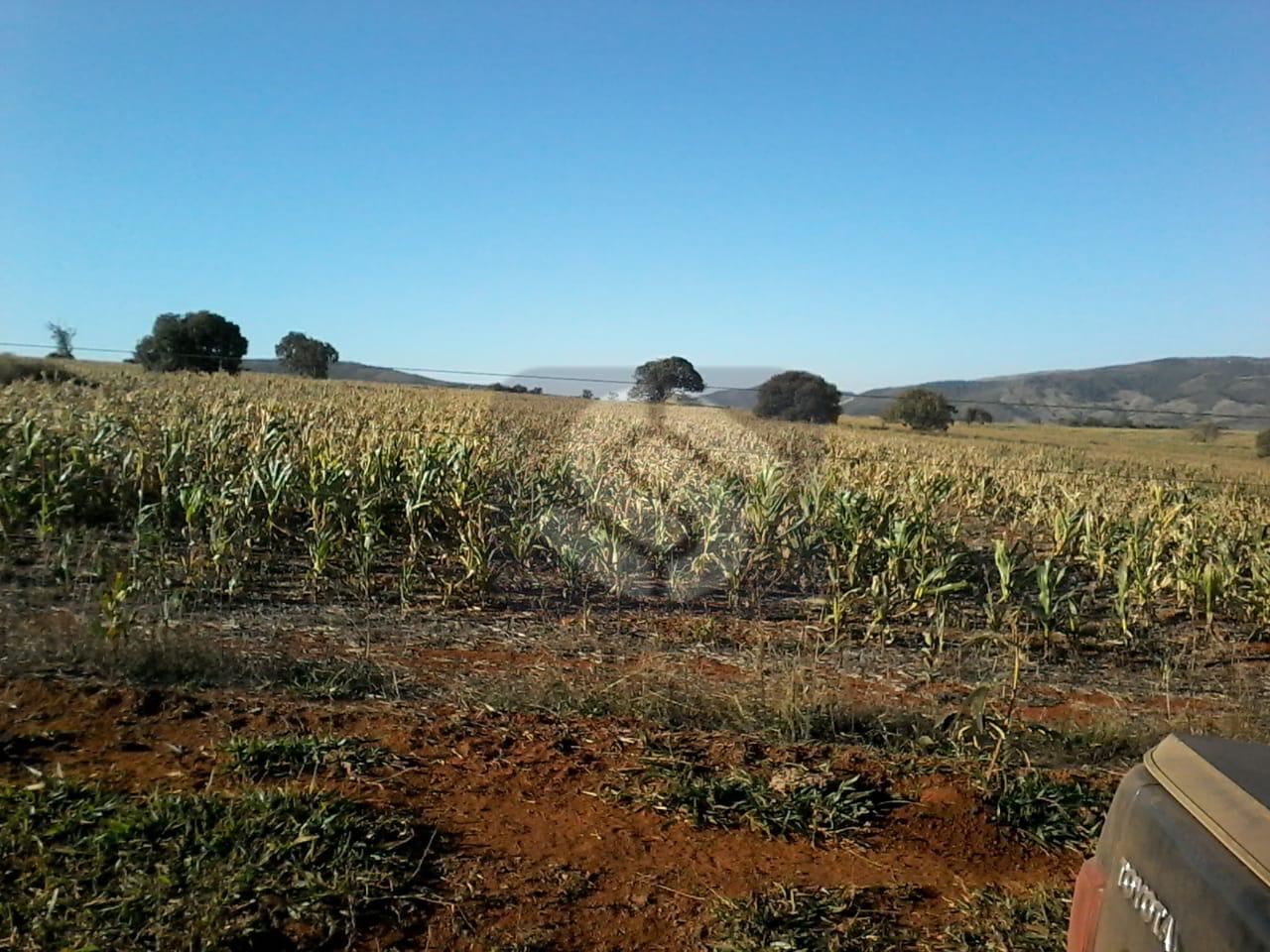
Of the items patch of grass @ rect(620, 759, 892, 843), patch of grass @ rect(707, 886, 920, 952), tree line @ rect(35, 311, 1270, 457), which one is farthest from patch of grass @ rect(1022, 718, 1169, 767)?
tree line @ rect(35, 311, 1270, 457)

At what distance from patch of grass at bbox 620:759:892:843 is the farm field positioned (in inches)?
0.6

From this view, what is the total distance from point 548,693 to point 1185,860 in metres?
3.95

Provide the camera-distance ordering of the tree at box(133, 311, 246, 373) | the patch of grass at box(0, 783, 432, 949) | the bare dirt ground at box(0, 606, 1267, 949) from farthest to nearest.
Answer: the tree at box(133, 311, 246, 373) → the bare dirt ground at box(0, 606, 1267, 949) → the patch of grass at box(0, 783, 432, 949)

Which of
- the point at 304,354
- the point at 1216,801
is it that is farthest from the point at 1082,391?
the point at 1216,801

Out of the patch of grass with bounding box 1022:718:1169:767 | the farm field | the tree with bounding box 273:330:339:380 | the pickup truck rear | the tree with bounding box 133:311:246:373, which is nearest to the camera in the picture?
the pickup truck rear

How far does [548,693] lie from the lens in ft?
17.4

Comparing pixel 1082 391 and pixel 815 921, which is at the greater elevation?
pixel 1082 391

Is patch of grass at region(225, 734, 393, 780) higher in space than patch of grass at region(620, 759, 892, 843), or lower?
higher

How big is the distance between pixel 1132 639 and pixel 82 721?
7.43 meters

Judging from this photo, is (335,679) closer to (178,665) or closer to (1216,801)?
(178,665)

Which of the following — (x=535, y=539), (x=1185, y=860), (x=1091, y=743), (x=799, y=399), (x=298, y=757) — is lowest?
(x=1091, y=743)

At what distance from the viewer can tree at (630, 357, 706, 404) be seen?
13.2 meters

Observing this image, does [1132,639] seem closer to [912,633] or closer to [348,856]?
[912,633]

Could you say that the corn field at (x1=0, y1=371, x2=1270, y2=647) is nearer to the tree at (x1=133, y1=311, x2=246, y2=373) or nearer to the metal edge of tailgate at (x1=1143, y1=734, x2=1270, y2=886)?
the metal edge of tailgate at (x1=1143, y1=734, x2=1270, y2=886)
